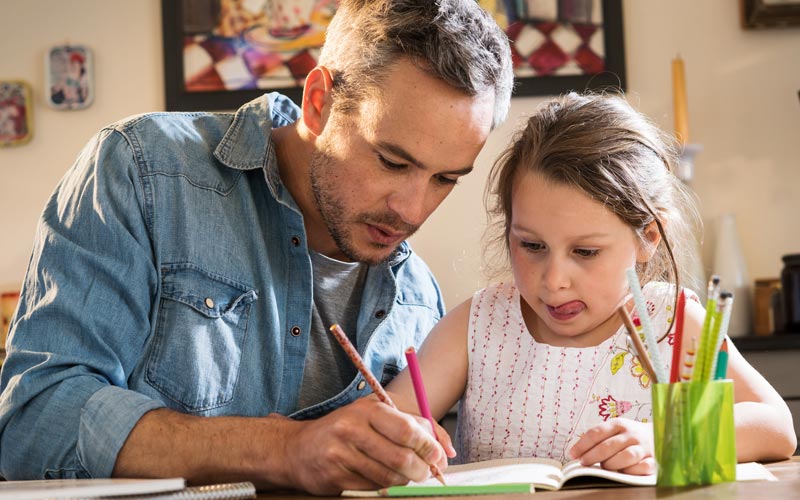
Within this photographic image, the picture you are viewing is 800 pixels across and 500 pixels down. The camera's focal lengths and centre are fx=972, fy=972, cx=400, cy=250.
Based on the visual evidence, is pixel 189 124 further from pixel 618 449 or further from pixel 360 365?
pixel 618 449

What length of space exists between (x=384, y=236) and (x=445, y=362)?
22 cm

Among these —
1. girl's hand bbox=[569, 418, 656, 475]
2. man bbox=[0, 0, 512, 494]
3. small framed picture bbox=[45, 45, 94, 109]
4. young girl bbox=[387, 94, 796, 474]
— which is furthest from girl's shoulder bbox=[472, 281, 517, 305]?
small framed picture bbox=[45, 45, 94, 109]

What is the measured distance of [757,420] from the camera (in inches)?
46.3

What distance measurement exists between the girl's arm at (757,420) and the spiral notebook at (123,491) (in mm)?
615

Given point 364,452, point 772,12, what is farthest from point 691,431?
point 772,12

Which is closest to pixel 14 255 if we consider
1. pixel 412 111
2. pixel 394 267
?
pixel 394 267

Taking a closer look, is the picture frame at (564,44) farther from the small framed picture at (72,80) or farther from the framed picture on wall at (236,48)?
the small framed picture at (72,80)

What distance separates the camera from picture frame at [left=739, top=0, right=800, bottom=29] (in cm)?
284

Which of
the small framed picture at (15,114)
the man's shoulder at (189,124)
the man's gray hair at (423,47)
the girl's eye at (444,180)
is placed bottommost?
the girl's eye at (444,180)

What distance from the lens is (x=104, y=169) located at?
1.36 metres

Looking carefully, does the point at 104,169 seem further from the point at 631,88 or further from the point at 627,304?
the point at 631,88

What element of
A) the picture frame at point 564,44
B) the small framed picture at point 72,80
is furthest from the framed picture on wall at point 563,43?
the small framed picture at point 72,80

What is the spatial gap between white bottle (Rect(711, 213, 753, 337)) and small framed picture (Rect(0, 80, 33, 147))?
2125 mm

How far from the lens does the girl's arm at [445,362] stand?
146cm
